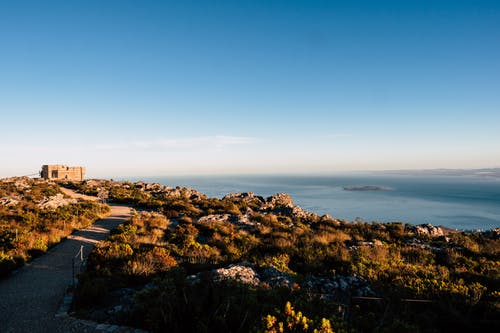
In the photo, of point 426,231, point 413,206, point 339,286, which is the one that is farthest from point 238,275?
point 413,206

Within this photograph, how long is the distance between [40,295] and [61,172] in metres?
58.0

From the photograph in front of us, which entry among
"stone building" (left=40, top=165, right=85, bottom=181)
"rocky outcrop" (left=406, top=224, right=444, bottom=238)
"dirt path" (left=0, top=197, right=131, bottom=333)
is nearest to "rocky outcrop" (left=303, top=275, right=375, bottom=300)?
"dirt path" (left=0, top=197, right=131, bottom=333)

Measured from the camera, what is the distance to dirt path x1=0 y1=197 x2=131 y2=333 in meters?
4.88

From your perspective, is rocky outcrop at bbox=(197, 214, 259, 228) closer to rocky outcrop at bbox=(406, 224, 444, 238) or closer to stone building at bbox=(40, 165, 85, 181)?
rocky outcrop at bbox=(406, 224, 444, 238)

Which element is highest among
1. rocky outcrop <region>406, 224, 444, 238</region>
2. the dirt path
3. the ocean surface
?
the dirt path

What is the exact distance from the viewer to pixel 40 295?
6.30m

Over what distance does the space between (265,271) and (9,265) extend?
8260 millimetres

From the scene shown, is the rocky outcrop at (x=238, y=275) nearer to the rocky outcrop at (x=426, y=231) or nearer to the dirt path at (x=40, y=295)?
the dirt path at (x=40, y=295)

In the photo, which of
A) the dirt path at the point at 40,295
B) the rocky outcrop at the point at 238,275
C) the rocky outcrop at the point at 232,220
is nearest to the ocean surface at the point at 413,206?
the rocky outcrop at the point at 232,220

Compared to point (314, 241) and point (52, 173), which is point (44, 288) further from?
point (52, 173)

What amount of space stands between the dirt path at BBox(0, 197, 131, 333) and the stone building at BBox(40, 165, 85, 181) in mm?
51944

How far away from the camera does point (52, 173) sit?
5144 centimetres

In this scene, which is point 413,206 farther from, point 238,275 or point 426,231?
point 238,275

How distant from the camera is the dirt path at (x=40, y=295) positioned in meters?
4.88
